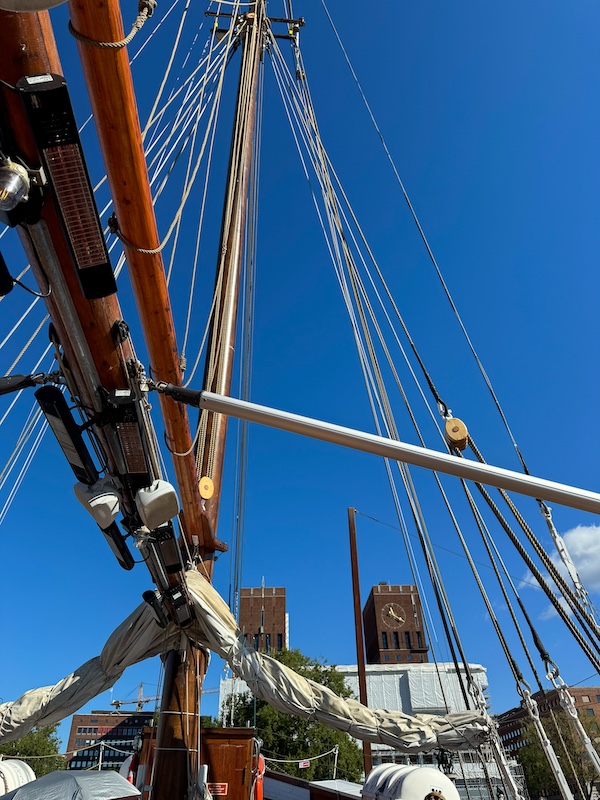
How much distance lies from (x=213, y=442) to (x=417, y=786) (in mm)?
4548

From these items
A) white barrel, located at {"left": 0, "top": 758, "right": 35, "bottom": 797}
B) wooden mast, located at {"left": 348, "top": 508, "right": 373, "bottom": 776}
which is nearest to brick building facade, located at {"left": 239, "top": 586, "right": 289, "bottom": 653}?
wooden mast, located at {"left": 348, "top": 508, "right": 373, "bottom": 776}

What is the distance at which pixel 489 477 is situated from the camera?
2.62 meters

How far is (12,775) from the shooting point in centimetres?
866

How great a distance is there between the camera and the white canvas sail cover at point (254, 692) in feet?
16.6

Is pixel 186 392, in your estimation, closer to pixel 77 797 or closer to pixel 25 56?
pixel 25 56

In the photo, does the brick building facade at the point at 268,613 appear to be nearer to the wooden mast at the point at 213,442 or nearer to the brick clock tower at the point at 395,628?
the brick clock tower at the point at 395,628

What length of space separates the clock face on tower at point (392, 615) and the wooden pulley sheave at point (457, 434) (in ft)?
242

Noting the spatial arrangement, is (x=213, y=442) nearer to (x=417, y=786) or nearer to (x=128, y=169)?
(x=128, y=169)

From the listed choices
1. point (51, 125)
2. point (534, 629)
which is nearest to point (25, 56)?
point (51, 125)

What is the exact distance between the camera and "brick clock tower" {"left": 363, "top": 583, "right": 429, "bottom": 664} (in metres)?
70.6

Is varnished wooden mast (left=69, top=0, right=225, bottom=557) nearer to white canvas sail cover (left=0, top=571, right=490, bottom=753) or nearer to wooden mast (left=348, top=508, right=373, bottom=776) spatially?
white canvas sail cover (left=0, top=571, right=490, bottom=753)

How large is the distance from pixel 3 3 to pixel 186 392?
6.45ft

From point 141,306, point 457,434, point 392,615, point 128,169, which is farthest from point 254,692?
point 392,615

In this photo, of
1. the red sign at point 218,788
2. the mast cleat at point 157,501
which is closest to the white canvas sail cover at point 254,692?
the mast cleat at point 157,501
